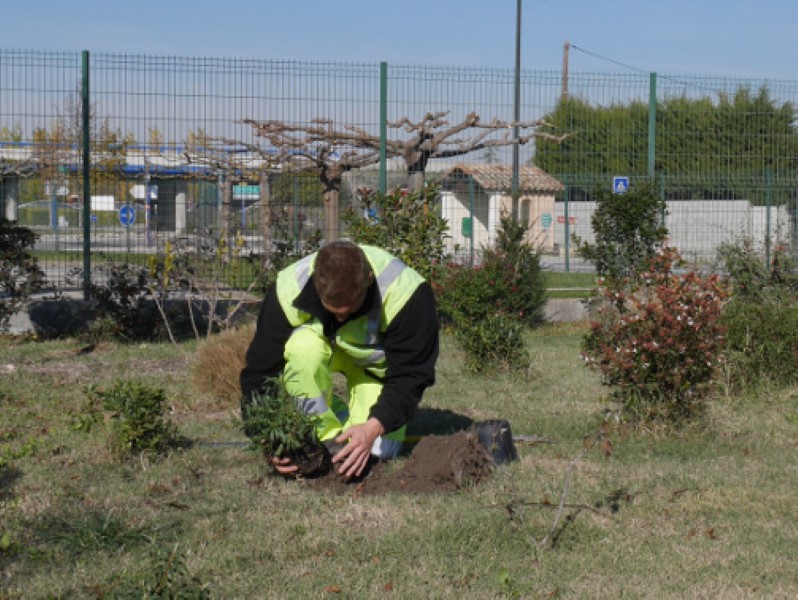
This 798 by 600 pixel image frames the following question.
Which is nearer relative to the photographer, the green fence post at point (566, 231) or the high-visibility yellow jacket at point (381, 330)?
the high-visibility yellow jacket at point (381, 330)

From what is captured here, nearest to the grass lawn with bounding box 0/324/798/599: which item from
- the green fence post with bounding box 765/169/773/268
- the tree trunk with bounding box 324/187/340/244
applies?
the tree trunk with bounding box 324/187/340/244

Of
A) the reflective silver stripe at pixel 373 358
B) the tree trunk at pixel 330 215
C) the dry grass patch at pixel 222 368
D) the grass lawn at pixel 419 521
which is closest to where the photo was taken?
the grass lawn at pixel 419 521

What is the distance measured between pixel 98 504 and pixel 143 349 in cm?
558

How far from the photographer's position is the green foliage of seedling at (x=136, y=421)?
6414 mm

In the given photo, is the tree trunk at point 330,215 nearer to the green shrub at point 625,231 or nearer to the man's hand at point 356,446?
the green shrub at point 625,231

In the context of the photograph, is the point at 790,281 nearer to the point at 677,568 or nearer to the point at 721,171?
the point at 721,171

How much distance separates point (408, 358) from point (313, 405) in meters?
0.55

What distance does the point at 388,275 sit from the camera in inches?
234

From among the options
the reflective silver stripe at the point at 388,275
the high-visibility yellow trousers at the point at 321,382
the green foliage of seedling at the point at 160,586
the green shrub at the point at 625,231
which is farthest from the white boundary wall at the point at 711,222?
the green foliage of seedling at the point at 160,586

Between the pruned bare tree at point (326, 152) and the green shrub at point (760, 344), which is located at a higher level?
the pruned bare tree at point (326, 152)

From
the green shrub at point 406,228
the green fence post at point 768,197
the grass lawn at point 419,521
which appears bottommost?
the grass lawn at point 419,521

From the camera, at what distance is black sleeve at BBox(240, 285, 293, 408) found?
600 cm

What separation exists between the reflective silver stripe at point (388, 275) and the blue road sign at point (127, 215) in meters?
7.01

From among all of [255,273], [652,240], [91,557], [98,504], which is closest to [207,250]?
[255,273]
